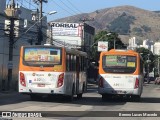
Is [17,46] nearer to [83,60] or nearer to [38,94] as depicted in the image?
[83,60]

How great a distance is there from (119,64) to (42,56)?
18.7ft

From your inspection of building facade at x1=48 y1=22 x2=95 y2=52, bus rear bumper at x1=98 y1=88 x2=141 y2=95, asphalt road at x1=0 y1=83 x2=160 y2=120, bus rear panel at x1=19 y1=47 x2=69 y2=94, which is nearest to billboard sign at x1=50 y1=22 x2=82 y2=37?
building facade at x1=48 y1=22 x2=95 y2=52

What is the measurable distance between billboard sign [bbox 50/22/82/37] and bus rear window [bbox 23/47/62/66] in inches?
2588

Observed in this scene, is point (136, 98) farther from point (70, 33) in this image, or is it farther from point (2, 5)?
point (70, 33)

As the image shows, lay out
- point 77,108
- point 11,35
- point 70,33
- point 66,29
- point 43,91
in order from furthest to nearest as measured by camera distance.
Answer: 1. point 66,29
2. point 70,33
3. point 11,35
4. point 43,91
5. point 77,108

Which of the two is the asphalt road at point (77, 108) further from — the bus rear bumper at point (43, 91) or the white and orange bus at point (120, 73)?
the white and orange bus at point (120, 73)

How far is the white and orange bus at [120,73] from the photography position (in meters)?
29.0

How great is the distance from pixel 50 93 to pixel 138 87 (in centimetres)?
627

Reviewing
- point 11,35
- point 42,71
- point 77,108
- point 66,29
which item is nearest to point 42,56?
point 42,71

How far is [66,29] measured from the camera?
9319cm

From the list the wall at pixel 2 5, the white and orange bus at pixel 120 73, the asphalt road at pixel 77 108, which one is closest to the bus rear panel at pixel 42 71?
the asphalt road at pixel 77 108

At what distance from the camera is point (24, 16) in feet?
179

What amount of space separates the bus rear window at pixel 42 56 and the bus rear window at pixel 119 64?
481cm

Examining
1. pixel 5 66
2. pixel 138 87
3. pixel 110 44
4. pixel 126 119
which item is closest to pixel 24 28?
pixel 5 66
